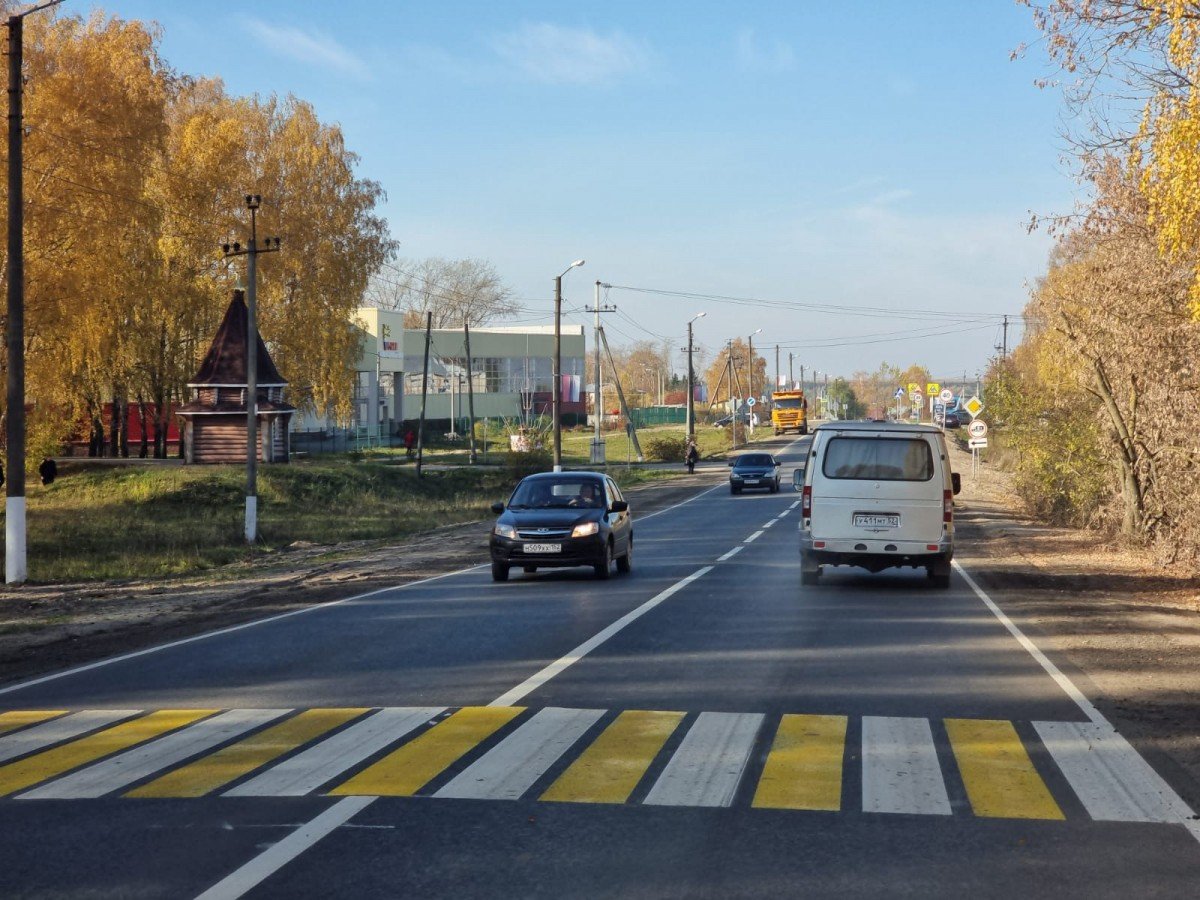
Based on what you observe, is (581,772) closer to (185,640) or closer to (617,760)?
(617,760)

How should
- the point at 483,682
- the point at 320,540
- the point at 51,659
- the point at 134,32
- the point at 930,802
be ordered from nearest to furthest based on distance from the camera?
1. the point at 930,802
2. the point at 483,682
3. the point at 51,659
4. the point at 320,540
5. the point at 134,32

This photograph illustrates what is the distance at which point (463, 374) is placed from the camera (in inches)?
4673

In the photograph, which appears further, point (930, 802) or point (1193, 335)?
point (1193, 335)

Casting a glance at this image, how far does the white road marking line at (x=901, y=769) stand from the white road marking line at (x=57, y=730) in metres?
5.01

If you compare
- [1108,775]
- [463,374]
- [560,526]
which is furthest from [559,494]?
[463,374]

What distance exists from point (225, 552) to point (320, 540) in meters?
3.80

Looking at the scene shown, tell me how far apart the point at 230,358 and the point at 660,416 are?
10552 centimetres

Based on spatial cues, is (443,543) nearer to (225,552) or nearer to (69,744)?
(225,552)

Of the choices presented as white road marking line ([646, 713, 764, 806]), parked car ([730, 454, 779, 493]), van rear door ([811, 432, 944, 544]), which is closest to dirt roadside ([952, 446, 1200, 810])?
van rear door ([811, 432, 944, 544])

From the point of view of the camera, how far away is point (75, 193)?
113 ft

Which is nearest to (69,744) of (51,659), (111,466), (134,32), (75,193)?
(51,659)

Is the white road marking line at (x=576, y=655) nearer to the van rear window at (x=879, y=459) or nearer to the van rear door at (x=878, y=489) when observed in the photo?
the van rear door at (x=878, y=489)

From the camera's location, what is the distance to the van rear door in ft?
60.7

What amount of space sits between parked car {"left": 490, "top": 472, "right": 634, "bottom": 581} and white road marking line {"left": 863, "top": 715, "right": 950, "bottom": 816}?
10.6 metres
